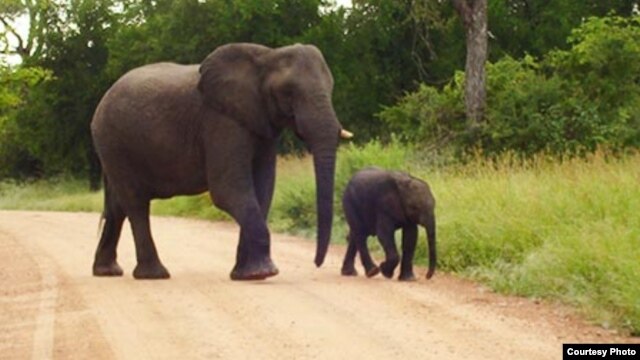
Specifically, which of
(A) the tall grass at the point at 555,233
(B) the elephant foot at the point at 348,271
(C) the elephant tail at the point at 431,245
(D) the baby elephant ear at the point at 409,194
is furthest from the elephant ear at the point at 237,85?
(A) the tall grass at the point at 555,233

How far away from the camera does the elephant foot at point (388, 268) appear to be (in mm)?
13734

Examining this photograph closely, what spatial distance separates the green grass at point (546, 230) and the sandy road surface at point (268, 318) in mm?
344

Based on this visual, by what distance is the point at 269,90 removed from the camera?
13.6 metres

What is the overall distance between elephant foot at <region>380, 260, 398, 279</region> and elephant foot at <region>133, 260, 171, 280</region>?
2.51 meters

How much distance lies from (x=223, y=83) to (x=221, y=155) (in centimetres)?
85

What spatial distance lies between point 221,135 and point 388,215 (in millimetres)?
2129

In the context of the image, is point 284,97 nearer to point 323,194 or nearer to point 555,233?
point 323,194

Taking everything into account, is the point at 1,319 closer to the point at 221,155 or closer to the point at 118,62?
the point at 221,155

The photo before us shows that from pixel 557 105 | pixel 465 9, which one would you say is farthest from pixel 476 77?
pixel 557 105

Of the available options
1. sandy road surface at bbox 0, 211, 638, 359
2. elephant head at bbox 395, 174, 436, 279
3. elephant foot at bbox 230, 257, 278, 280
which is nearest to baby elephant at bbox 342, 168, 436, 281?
elephant head at bbox 395, 174, 436, 279

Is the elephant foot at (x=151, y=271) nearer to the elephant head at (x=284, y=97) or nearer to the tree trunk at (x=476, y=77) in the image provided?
the elephant head at (x=284, y=97)

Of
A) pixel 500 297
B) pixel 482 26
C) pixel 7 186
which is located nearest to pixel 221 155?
pixel 500 297

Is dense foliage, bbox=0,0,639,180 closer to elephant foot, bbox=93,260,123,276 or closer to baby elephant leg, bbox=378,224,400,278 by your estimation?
elephant foot, bbox=93,260,123,276

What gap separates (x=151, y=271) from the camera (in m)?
14.0
